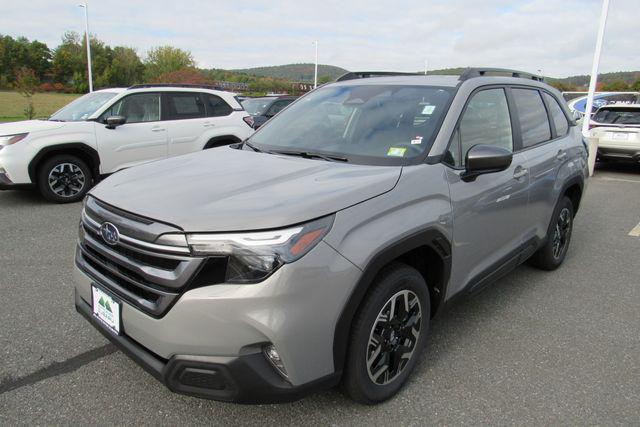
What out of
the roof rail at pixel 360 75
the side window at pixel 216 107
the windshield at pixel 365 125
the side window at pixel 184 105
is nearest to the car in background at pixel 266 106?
the side window at pixel 216 107

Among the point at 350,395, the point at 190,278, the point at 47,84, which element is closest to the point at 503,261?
the point at 350,395

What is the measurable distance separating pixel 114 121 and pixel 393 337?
5.97 metres

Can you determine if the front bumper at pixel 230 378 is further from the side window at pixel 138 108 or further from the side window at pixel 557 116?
the side window at pixel 138 108

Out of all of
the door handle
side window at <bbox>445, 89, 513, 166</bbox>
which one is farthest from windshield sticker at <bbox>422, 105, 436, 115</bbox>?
the door handle

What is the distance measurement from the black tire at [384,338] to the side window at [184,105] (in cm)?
634

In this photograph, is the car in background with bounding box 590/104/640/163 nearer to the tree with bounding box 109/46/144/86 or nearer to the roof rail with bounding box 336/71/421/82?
the roof rail with bounding box 336/71/421/82

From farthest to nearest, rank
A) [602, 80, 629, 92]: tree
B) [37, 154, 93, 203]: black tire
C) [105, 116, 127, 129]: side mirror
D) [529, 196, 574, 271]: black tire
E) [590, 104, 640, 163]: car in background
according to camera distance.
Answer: [602, 80, 629, 92]: tree → [590, 104, 640, 163]: car in background → [105, 116, 127, 129]: side mirror → [37, 154, 93, 203]: black tire → [529, 196, 574, 271]: black tire

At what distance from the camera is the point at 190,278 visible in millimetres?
1912

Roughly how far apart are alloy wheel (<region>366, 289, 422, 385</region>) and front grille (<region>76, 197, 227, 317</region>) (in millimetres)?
883

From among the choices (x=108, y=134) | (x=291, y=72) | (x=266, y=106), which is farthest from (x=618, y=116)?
(x=291, y=72)

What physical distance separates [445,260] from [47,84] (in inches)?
3814

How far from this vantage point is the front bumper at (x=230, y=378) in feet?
6.22

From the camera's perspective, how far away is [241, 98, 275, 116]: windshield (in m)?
13.7

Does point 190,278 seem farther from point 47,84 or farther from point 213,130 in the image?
point 47,84
